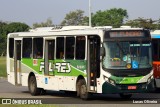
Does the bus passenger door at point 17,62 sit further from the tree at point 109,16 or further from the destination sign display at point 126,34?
the tree at point 109,16

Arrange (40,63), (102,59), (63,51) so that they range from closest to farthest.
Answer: (102,59), (63,51), (40,63)

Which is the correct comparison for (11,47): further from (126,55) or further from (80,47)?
(126,55)

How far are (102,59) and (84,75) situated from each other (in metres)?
1.27

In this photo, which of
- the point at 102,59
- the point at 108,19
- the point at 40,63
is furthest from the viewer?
the point at 108,19

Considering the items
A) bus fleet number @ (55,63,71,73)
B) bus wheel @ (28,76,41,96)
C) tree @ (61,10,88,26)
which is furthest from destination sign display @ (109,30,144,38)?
tree @ (61,10,88,26)

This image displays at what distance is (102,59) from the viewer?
747 inches

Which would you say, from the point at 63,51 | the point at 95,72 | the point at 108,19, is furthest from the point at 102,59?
the point at 108,19

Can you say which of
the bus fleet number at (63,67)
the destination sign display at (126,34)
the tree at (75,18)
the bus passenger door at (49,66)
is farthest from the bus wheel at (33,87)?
the tree at (75,18)

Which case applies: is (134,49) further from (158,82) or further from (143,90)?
(158,82)

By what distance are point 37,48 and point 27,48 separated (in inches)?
Result: 39.6

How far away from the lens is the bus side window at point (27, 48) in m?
24.1

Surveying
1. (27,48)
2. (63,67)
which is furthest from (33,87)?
(63,67)

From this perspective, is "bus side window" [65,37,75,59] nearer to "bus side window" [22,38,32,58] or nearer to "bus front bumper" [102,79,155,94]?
"bus front bumper" [102,79,155,94]

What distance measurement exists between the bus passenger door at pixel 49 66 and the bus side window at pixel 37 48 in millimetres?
380
